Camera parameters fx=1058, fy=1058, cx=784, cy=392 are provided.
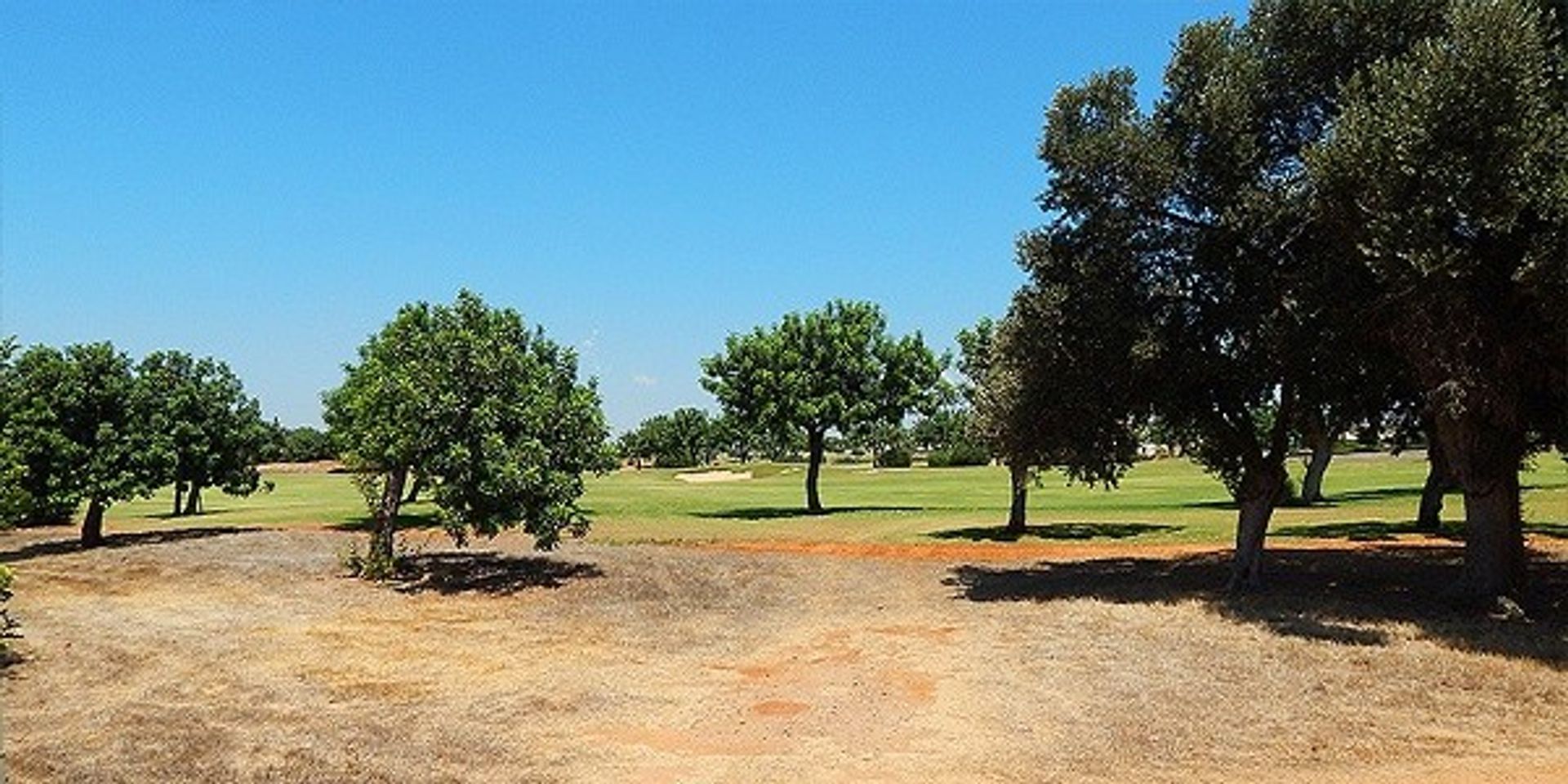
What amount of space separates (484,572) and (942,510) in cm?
2843

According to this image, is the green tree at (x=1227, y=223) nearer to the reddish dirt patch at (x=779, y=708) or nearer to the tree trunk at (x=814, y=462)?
the reddish dirt patch at (x=779, y=708)

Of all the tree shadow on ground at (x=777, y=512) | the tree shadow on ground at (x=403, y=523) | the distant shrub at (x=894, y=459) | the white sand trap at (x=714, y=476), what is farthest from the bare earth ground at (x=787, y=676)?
the distant shrub at (x=894, y=459)

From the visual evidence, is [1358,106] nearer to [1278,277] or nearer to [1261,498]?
[1278,277]

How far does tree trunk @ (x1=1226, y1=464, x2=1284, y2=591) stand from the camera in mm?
24688

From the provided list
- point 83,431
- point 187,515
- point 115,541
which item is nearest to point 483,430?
point 83,431

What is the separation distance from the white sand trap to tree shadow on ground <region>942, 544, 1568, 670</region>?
66.4 m

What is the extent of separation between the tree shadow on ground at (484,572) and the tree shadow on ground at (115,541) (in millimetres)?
10518

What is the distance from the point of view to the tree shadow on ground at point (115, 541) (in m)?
34.0

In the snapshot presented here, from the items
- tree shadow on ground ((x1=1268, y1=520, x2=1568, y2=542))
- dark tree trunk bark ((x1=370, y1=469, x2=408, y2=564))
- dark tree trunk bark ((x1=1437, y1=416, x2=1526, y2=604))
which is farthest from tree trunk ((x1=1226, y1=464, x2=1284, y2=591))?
dark tree trunk bark ((x1=370, y1=469, x2=408, y2=564))

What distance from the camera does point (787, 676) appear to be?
17.5 meters

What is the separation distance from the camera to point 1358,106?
763 inches

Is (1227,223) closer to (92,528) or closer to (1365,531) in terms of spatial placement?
(1365,531)

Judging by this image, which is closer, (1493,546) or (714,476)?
(1493,546)

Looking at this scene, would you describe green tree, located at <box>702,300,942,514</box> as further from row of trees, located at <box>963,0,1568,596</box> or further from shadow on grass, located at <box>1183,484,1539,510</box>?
row of trees, located at <box>963,0,1568,596</box>
